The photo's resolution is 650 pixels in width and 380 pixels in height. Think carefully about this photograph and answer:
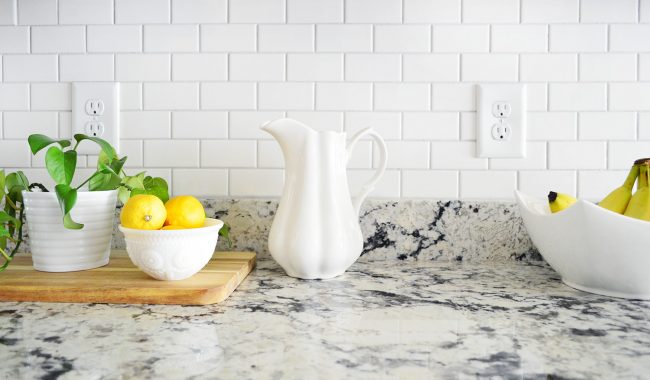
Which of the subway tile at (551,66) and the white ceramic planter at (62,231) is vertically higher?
the subway tile at (551,66)

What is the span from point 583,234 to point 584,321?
0.15 meters

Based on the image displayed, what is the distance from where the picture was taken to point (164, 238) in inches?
30.3

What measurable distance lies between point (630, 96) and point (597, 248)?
20.3 inches

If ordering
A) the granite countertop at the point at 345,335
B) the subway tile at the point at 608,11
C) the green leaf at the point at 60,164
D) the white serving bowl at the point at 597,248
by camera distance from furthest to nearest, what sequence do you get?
the subway tile at the point at 608,11, the green leaf at the point at 60,164, the white serving bowl at the point at 597,248, the granite countertop at the point at 345,335

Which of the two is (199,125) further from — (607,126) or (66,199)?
(607,126)

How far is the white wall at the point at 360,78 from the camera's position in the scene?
107 centimetres

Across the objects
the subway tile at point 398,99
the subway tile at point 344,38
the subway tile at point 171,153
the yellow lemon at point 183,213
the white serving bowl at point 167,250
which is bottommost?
the white serving bowl at point 167,250

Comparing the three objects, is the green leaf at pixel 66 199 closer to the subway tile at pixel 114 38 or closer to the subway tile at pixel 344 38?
the subway tile at pixel 114 38

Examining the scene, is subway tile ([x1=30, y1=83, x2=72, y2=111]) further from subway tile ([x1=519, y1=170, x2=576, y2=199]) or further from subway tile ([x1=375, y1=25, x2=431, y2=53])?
subway tile ([x1=519, y1=170, x2=576, y2=199])

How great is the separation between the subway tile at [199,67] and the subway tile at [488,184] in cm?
60

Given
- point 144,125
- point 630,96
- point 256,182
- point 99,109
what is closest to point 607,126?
point 630,96

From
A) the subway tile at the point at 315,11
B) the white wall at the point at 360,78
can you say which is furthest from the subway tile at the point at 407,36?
the subway tile at the point at 315,11

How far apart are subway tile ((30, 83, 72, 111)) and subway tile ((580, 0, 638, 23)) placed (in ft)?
3.92

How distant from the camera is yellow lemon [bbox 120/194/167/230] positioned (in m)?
0.78
